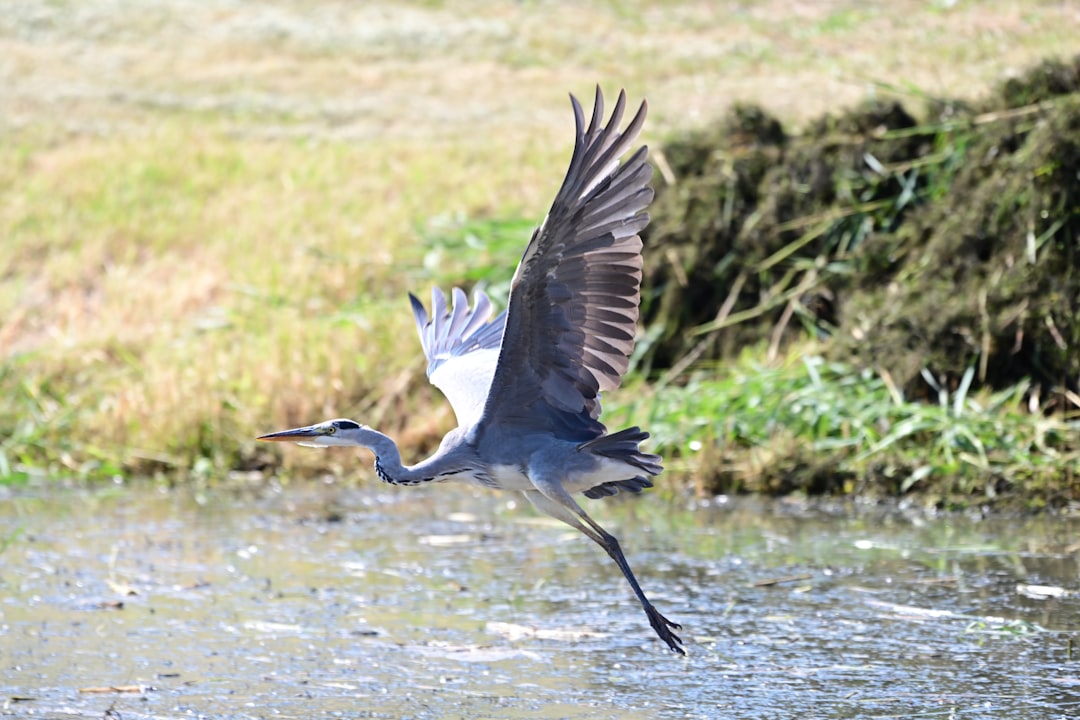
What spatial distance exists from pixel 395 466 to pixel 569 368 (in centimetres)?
73

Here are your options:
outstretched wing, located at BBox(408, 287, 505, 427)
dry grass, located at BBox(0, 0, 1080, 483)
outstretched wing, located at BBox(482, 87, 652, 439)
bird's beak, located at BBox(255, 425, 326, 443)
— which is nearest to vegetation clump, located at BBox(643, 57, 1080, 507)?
dry grass, located at BBox(0, 0, 1080, 483)

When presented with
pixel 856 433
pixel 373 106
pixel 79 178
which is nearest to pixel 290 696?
pixel 856 433

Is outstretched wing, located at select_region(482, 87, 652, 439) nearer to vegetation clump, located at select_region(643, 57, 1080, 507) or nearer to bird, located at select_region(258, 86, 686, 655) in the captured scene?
bird, located at select_region(258, 86, 686, 655)

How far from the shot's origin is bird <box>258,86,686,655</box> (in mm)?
4883

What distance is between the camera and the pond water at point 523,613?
509 cm

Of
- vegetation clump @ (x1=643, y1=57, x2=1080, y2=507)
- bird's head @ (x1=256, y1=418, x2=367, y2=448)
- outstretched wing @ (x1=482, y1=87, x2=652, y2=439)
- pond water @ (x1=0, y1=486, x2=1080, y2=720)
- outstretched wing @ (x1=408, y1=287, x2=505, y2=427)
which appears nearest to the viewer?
outstretched wing @ (x1=482, y1=87, x2=652, y2=439)

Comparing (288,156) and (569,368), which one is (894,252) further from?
(288,156)

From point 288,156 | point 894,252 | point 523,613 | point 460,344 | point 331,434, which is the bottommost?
point 523,613

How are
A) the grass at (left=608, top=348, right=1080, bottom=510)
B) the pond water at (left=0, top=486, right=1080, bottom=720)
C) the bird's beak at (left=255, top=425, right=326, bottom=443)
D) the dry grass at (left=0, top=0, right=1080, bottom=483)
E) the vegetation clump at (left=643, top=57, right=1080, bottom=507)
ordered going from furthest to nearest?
the dry grass at (left=0, top=0, right=1080, bottom=483) → the vegetation clump at (left=643, top=57, right=1080, bottom=507) → the grass at (left=608, top=348, right=1080, bottom=510) → the bird's beak at (left=255, top=425, right=326, bottom=443) → the pond water at (left=0, top=486, right=1080, bottom=720)

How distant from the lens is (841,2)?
1628 cm

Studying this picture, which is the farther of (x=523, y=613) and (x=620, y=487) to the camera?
(x=523, y=613)

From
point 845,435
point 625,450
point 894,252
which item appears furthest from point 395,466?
point 894,252

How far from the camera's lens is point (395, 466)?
551 centimetres

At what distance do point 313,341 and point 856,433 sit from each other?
348 centimetres
